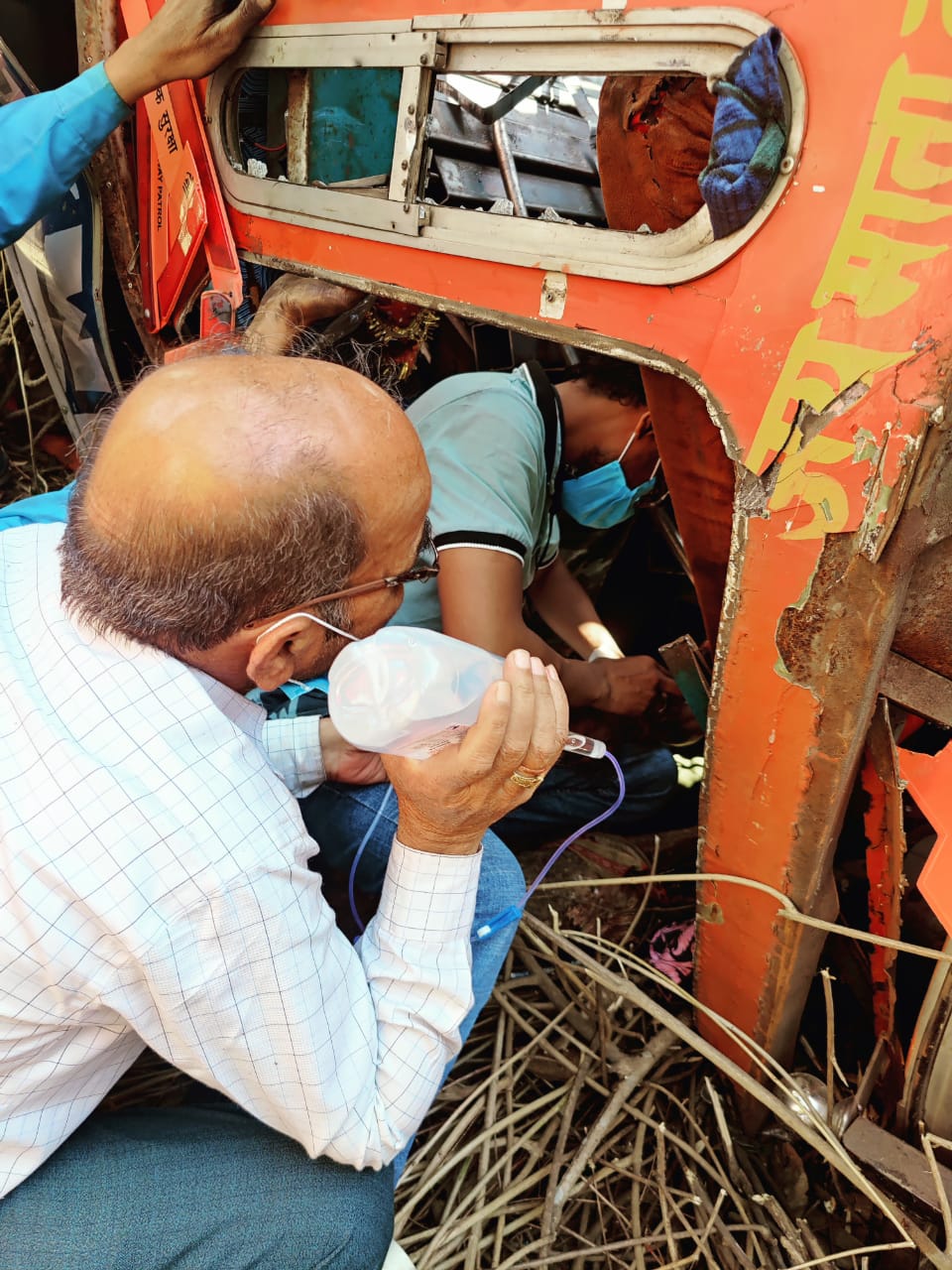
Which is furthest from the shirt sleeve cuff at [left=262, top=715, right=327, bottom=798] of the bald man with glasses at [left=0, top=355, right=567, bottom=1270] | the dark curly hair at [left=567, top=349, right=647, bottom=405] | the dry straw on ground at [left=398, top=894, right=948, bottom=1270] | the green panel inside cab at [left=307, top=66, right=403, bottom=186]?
the green panel inside cab at [left=307, top=66, right=403, bottom=186]

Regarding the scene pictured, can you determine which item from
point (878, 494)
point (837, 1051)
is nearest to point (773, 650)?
point (878, 494)

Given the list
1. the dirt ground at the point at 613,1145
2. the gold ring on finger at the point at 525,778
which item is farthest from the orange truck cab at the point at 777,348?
the gold ring on finger at the point at 525,778

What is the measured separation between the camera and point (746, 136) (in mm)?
1042

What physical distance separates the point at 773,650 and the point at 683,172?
76 centimetres

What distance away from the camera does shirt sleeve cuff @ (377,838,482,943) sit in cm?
123

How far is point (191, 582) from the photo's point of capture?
1081mm

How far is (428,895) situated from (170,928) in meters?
0.38

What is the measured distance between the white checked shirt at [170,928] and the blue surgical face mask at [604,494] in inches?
50.5

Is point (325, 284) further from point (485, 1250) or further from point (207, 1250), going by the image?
point (485, 1250)

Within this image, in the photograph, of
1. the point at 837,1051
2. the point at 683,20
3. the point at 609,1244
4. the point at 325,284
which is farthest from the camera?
the point at 325,284

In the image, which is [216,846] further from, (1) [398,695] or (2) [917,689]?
(2) [917,689]

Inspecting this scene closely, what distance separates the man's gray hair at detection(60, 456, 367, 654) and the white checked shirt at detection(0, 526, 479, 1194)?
4 centimetres

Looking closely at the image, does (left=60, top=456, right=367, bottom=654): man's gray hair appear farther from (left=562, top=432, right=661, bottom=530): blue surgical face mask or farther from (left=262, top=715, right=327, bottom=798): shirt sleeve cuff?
(left=562, top=432, right=661, bottom=530): blue surgical face mask

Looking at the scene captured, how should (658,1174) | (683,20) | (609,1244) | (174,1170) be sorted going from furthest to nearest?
(658,1174) → (609,1244) → (174,1170) → (683,20)
